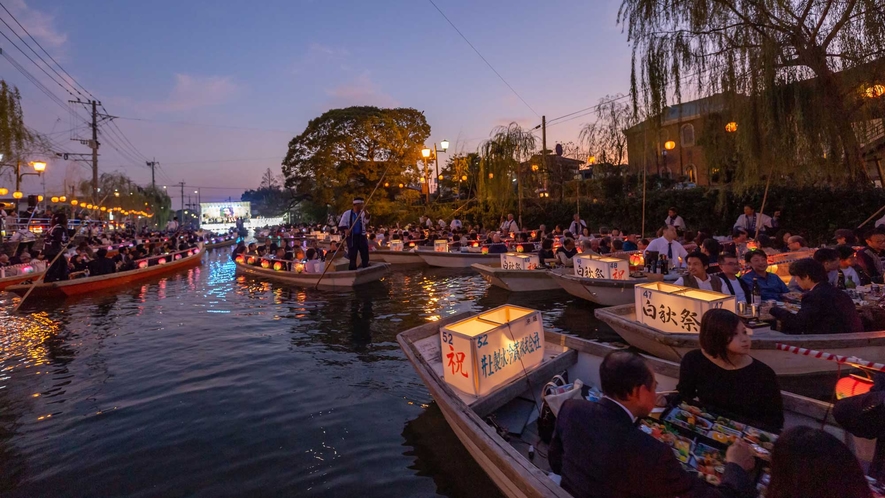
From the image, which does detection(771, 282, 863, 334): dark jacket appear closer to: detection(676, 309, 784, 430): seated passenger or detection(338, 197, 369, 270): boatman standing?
detection(676, 309, 784, 430): seated passenger

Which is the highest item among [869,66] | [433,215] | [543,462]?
[869,66]

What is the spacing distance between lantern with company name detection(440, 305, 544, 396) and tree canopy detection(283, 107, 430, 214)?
1266 inches

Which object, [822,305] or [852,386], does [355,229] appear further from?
[852,386]

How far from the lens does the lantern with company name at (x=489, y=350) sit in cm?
449

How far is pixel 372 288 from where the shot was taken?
1566 cm

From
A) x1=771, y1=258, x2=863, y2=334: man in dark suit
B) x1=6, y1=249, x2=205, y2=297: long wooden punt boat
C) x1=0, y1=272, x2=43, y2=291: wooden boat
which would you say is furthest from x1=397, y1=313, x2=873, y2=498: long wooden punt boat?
x1=0, y1=272, x2=43, y2=291: wooden boat

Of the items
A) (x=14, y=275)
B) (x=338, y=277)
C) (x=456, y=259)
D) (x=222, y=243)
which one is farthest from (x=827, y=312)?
(x=222, y=243)

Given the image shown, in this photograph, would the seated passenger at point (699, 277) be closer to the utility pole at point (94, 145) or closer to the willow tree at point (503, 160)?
the willow tree at point (503, 160)

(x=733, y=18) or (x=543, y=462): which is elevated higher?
(x=733, y=18)

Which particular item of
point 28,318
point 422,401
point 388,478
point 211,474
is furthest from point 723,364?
point 28,318

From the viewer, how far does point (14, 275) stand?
48.7 feet

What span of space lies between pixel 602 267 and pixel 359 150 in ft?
97.0

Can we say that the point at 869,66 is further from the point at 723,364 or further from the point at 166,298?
the point at 166,298

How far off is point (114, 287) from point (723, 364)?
1902 centimetres
